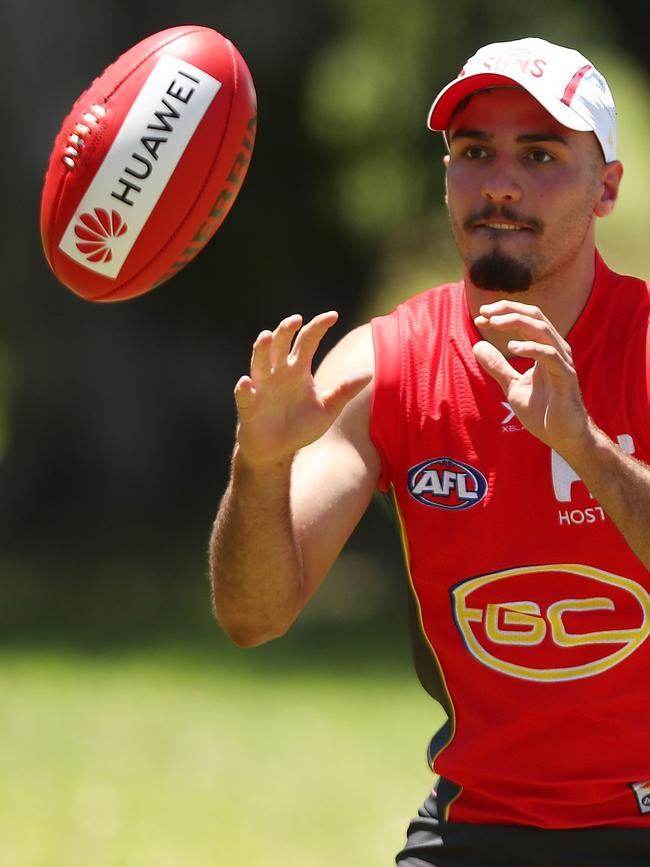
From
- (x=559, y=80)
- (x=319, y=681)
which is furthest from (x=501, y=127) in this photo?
(x=319, y=681)

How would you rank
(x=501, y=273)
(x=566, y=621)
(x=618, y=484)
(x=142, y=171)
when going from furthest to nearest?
(x=142, y=171), (x=501, y=273), (x=566, y=621), (x=618, y=484)

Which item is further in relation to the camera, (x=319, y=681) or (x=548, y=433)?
(x=319, y=681)

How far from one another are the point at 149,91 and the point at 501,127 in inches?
40.0

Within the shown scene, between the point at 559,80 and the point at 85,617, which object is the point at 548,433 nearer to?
the point at 559,80

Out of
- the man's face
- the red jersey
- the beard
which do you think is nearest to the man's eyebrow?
the man's face

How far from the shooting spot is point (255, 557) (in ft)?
12.1

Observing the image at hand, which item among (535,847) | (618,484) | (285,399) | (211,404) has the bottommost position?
(535,847)

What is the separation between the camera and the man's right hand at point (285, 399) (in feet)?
11.6

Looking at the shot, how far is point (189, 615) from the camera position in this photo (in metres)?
10.4

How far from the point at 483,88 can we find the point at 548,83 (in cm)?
19

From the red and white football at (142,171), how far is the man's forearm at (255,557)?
892 mm

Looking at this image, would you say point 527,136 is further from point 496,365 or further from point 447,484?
point 447,484

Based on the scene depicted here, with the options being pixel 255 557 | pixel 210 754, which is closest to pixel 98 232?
pixel 255 557

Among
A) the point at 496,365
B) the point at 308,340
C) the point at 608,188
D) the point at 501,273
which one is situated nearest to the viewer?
the point at 496,365
